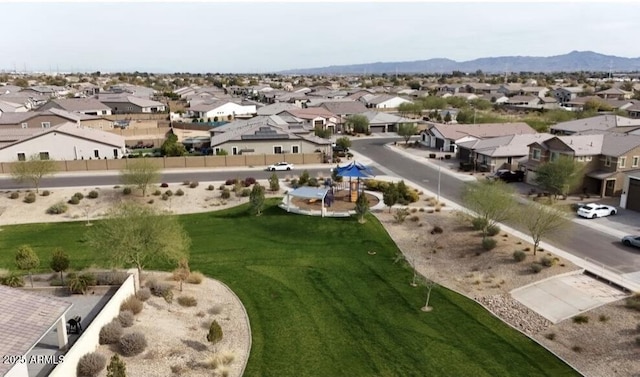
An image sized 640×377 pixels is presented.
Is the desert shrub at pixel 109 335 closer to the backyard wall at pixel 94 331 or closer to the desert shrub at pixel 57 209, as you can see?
the backyard wall at pixel 94 331

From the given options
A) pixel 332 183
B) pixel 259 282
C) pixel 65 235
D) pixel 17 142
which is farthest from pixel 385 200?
pixel 17 142

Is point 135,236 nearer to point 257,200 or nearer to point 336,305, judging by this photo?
point 336,305

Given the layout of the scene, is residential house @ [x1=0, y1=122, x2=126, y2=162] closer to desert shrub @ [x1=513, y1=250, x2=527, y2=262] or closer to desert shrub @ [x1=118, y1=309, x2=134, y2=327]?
desert shrub @ [x1=118, y1=309, x2=134, y2=327]

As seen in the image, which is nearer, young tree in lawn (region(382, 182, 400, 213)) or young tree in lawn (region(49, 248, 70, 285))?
young tree in lawn (region(49, 248, 70, 285))

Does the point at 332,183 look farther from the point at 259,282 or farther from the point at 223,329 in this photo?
the point at 223,329

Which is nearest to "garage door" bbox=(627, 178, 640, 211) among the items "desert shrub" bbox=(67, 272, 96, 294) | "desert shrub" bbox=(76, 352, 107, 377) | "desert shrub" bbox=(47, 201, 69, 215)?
"desert shrub" bbox=(67, 272, 96, 294)
